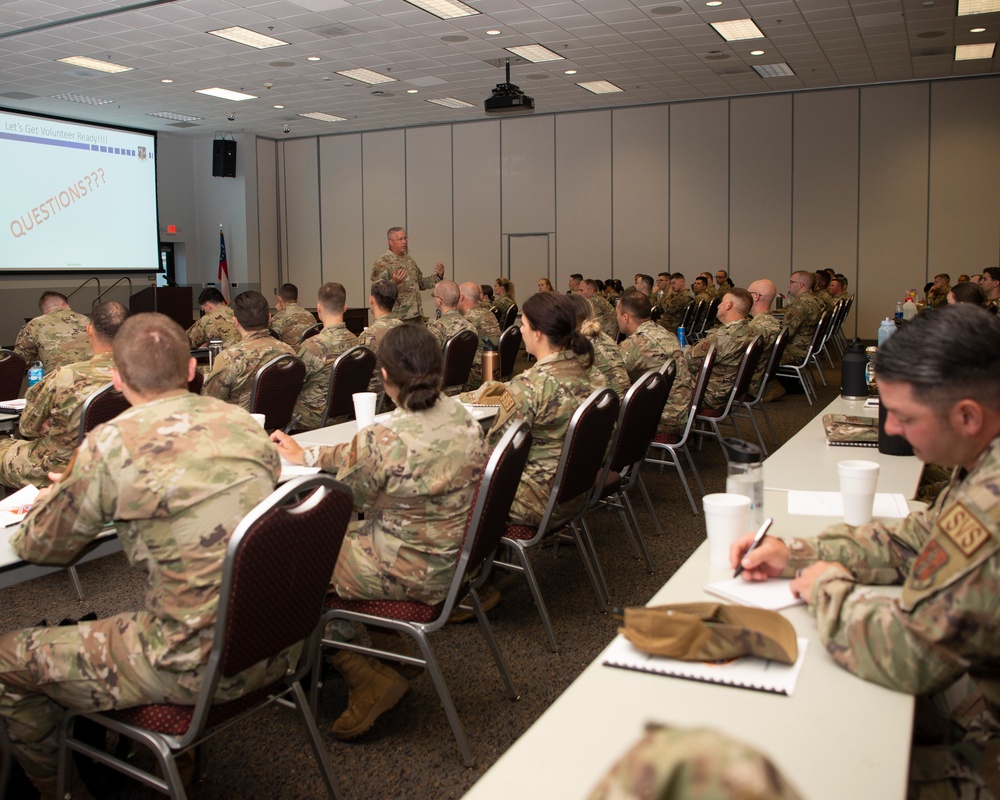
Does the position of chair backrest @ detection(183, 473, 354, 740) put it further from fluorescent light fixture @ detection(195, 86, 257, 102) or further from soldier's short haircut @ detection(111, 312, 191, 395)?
fluorescent light fixture @ detection(195, 86, 257, 102)

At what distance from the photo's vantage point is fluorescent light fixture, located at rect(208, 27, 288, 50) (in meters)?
10.5

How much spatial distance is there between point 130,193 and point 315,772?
15021 mm

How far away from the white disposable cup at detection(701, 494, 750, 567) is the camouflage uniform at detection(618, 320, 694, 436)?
11.3 feet

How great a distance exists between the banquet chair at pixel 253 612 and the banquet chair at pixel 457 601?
15.9 inches

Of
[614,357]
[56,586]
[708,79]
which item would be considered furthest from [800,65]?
[56,586]

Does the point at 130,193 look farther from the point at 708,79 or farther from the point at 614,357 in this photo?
the point at 614,357

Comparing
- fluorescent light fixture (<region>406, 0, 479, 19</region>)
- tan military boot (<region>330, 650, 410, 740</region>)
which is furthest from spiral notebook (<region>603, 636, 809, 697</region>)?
fluorescent light fixture (<region>406, 0, 479, 19</region>)

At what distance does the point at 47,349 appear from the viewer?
6.91 m

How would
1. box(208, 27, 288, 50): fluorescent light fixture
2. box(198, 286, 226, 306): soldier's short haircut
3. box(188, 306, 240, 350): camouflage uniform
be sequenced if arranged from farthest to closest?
box(208, 27, 288, 50): fluorescent light fixture, box(198, 286, 226, 306): soldier's short haircut, box(188, 306, 240, 350): camouflage uniform

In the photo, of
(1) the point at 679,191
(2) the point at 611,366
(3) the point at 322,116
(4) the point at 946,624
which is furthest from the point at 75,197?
(4) the point at 946,624

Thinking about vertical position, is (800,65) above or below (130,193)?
above

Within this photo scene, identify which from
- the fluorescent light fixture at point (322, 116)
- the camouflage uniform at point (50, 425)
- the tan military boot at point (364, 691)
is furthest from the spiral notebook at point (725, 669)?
the fluorescent light fixture at point (322, 116)

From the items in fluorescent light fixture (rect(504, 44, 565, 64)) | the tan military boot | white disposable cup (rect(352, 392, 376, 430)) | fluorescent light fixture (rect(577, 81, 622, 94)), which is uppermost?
fluorescent light fixture (rect(577, 81, 622, 94))

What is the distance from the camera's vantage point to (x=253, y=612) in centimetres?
193
